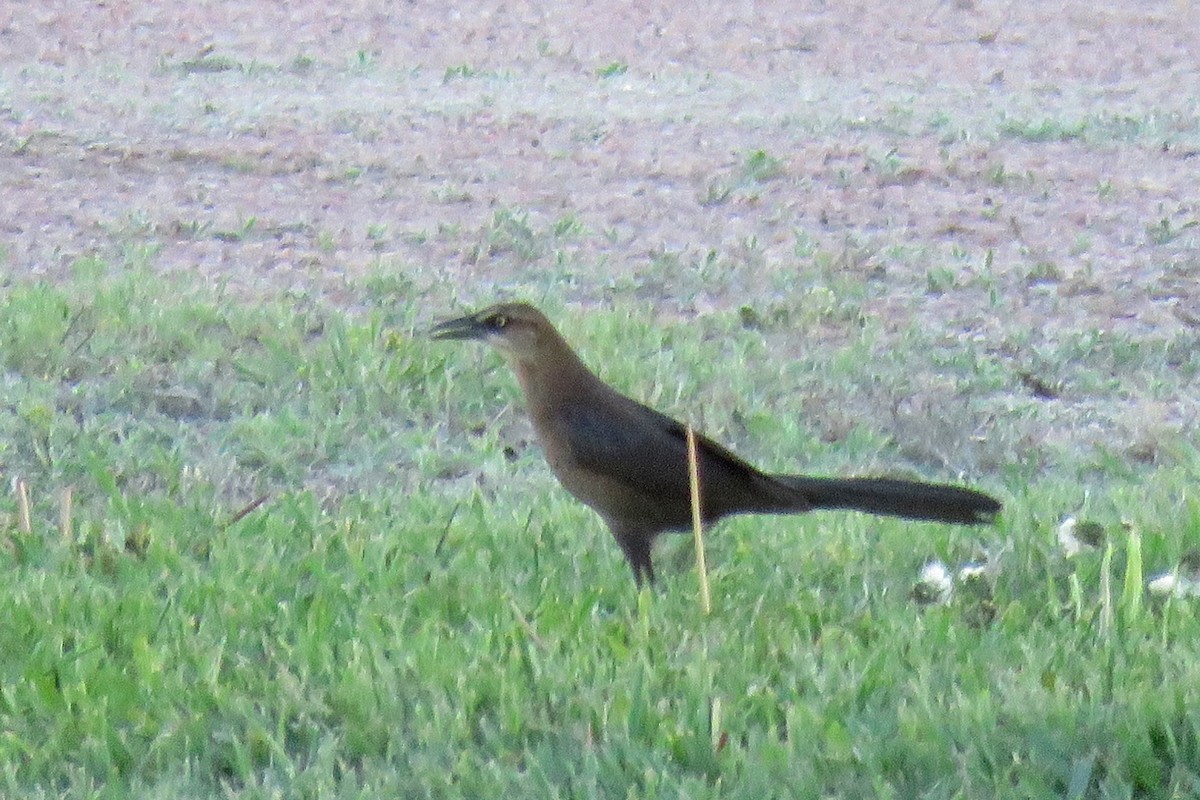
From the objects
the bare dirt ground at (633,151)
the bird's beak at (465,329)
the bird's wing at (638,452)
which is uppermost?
the bird's beak at (465,329)

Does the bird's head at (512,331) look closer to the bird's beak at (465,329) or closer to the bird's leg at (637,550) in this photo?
the bird's beak at (465,329)

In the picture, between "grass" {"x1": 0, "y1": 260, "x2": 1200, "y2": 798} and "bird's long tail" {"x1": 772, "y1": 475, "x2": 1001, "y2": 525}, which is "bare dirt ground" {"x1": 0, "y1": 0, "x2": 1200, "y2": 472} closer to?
"grass" {"x1": 0, "y1": 260, "x2": 1200, "y2": 798}

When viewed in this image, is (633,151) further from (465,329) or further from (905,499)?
(905,499)

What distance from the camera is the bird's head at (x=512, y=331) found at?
4828 mm

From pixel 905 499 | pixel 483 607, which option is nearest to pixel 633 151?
pixel 905 499

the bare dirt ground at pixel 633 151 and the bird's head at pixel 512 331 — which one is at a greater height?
the bird's head at pixel 512 331

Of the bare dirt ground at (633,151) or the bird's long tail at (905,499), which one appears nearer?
the bird's long tail at (905,499)

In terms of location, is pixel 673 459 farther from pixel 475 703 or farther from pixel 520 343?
pixel 475 703

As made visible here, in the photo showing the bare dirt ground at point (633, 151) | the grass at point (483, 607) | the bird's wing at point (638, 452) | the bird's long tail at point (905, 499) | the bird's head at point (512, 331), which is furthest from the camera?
the bare dirt ground at point (633, 151)

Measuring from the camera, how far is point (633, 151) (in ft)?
33.6

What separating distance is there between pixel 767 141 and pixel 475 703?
709 centimetres

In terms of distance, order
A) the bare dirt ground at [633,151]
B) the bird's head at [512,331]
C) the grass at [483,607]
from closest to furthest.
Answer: the grass at [483,607]
the bird's head at [512,331]
the bare dirt ground at [633,151]

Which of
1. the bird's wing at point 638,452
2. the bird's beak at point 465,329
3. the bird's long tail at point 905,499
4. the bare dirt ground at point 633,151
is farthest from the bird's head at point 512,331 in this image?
the bare dirt ground at point 633,151

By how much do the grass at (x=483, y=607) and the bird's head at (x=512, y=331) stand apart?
0.46 meters
